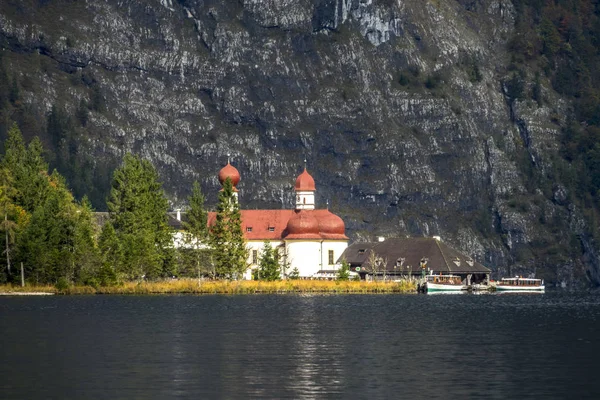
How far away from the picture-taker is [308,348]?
86.1m

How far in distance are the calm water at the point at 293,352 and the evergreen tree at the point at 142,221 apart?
34.3 metres

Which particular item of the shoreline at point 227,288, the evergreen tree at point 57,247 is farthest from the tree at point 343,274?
the evergreen tree at point 57,247

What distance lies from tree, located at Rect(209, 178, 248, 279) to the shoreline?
3018 mm

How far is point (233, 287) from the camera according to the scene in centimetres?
17362

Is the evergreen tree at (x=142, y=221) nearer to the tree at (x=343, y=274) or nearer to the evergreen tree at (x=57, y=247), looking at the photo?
the evergreen tree at (x=57, y=247)

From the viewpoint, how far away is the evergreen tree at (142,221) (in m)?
169

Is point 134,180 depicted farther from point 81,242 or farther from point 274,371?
point 274,371

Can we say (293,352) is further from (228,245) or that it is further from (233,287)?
(228,245)

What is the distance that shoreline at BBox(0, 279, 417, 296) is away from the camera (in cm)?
16062

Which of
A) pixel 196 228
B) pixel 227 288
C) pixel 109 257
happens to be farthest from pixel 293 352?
pixel 196 228

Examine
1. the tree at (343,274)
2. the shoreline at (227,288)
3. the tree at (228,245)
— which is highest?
the tree at (228,245)

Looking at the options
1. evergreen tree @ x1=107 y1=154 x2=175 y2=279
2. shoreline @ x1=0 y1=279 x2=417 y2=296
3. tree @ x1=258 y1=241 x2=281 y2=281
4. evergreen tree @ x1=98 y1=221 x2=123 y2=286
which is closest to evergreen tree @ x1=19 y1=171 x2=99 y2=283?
evergreen tree @ x1=98 y1=221 x2=123 y2=286

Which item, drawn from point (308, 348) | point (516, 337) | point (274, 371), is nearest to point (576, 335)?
point (516, 337)

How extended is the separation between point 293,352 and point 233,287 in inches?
3572
